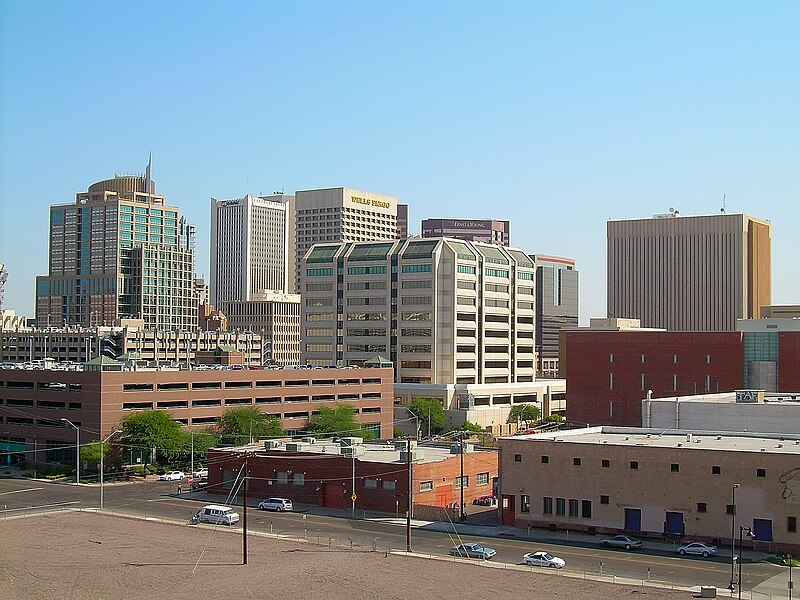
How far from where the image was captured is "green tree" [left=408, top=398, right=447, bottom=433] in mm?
162125

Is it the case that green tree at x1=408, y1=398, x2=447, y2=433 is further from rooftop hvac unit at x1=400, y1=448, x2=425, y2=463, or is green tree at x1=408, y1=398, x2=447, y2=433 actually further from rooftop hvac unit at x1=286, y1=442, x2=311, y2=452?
rooftop hvac unit at x1=400, y1=448, x2=425, y2=463

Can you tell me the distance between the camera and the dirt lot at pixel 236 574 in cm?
5822

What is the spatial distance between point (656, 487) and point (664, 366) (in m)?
83.7

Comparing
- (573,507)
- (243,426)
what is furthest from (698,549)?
(243,426)

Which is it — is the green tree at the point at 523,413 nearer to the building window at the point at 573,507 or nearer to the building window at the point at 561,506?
the building window at the point at 561,506

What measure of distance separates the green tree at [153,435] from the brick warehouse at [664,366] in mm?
67554

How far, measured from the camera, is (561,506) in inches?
3113

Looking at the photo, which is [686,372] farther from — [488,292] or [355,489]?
[355,489]

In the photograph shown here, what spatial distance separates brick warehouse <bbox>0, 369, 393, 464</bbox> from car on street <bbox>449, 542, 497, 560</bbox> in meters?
61.9

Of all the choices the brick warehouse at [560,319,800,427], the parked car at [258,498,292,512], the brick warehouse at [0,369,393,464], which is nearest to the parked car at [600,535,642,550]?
the parked car at [258,498,292,512]

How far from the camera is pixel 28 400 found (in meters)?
128

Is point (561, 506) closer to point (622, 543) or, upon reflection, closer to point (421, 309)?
point (622, 543)

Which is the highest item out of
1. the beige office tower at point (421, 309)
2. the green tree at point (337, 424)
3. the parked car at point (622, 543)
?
the beige office tower at point (421, 309)

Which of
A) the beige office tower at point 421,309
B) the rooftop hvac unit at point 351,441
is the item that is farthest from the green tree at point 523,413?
the rooftop hvac unit at point 351,441
